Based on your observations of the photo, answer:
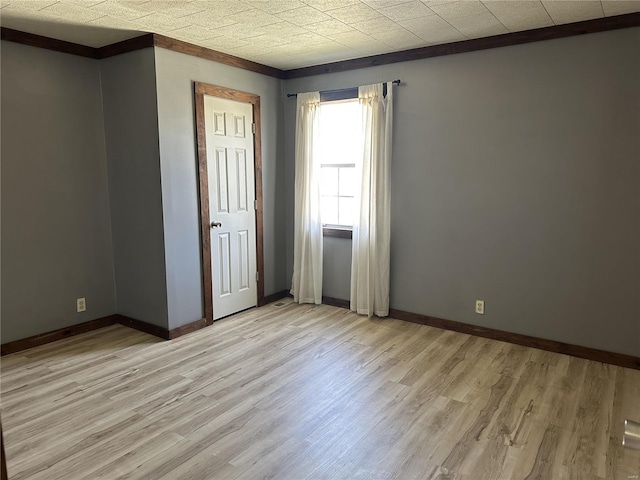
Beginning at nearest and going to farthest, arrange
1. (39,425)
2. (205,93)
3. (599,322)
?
(39,425) → (599,322) → (205,93)

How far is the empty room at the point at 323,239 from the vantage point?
2471 mm

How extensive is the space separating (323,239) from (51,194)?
2.56 metres

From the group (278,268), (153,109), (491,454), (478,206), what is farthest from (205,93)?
(491,454)

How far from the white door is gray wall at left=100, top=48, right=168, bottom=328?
521mm

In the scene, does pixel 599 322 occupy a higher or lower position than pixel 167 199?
lower

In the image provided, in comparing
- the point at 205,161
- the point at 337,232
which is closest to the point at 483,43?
the point at 337,232

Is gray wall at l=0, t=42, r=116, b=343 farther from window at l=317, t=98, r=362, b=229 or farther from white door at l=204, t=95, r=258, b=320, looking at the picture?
window at l=317, t=98, r=362, b=229

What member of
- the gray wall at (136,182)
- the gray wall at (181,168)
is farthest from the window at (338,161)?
the gray wall at (136,182)

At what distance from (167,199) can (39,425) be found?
1.87 metres

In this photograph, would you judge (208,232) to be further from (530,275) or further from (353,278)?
(530,275)

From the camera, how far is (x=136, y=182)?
3.84 meters

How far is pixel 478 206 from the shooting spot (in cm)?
375

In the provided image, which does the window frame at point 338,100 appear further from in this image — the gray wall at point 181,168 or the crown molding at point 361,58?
the gray wall at point 181,168

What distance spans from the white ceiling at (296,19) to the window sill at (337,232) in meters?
1.76
